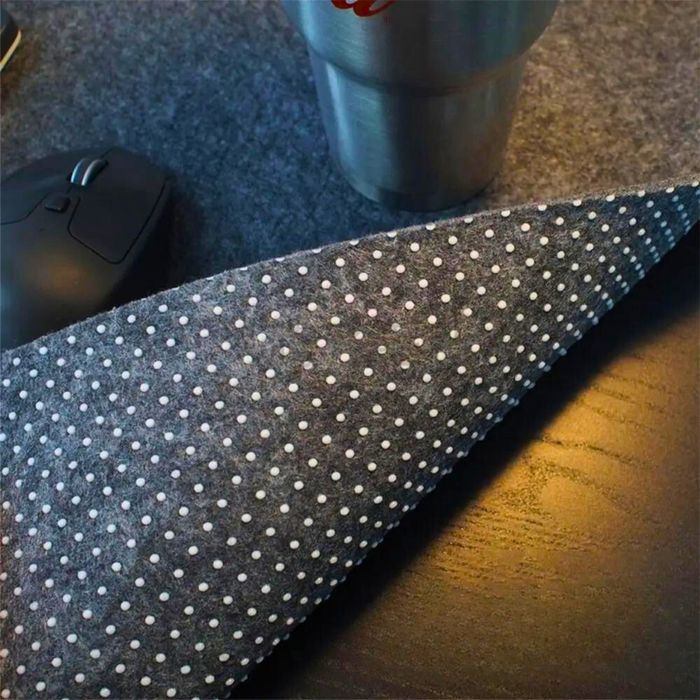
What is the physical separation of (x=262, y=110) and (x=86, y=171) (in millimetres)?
155

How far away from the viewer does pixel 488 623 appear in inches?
14.7

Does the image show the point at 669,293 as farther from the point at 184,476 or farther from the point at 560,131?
the point at 184,476

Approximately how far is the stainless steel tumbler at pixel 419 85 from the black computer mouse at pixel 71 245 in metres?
0.14

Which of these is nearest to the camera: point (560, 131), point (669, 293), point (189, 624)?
point (189, 624)

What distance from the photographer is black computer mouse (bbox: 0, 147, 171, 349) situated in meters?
0.43

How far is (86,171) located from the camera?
47 cm

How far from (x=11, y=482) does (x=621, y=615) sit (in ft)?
0.96

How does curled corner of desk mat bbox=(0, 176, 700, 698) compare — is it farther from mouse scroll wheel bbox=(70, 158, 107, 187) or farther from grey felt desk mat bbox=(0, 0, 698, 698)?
mouse scroll wheel bbox=(70, 158, 107, 187)

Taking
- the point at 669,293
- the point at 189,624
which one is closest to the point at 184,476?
the point at 189,624

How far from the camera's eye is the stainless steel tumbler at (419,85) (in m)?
0.32

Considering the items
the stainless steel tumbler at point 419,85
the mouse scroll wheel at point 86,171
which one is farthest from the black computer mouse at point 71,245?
the stainless steel tumbler at point 419,85

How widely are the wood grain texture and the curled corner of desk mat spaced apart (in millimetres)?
31

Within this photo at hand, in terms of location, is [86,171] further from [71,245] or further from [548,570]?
[548,570]

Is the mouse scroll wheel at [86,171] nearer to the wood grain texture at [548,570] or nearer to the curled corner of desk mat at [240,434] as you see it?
the curled corner of desk mat at [240,434]
